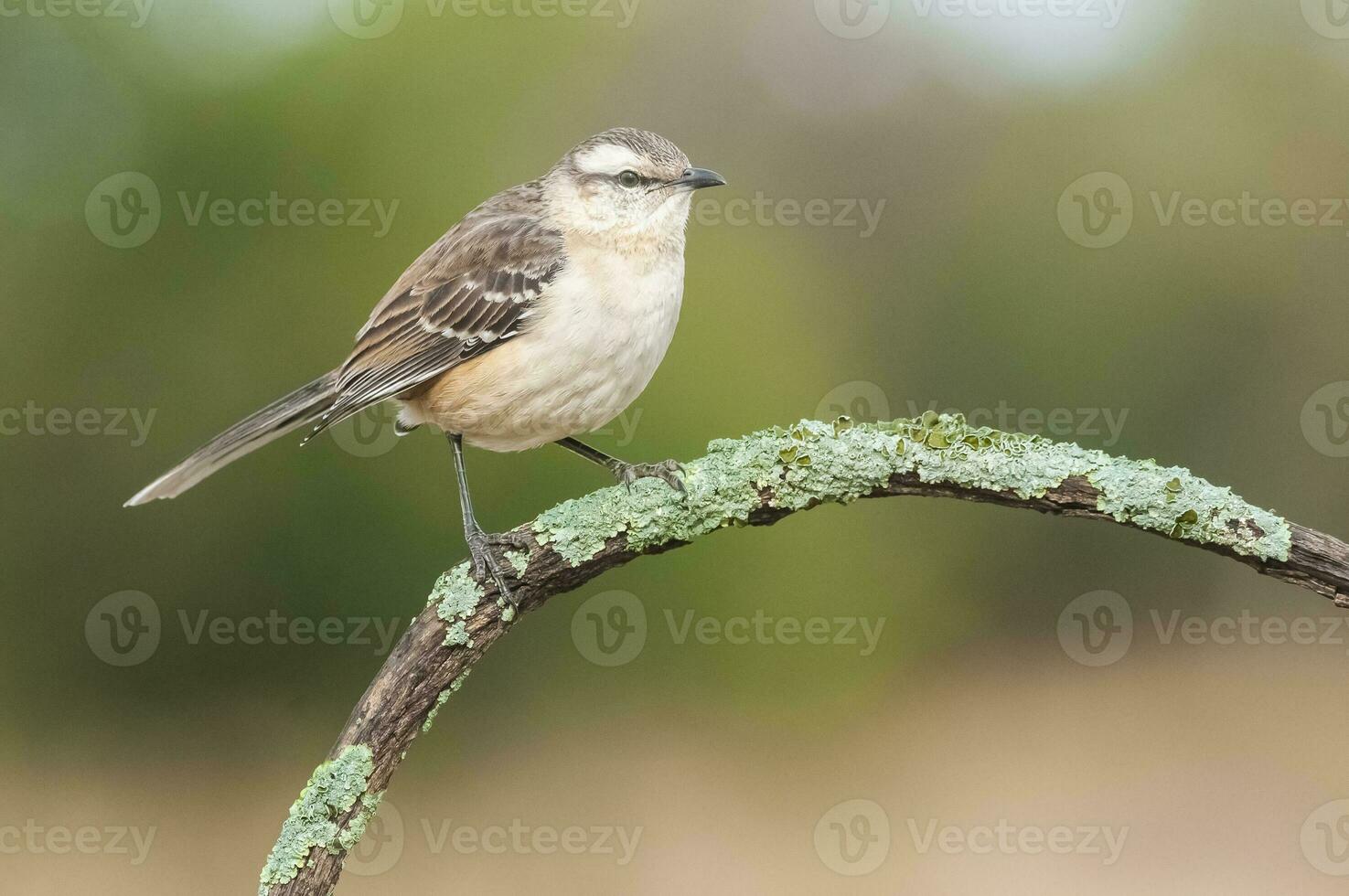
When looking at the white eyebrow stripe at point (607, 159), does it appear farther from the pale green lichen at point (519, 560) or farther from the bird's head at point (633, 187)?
the pale green lichen at point (519, 560)

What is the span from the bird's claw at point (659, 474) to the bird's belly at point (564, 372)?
19 cm

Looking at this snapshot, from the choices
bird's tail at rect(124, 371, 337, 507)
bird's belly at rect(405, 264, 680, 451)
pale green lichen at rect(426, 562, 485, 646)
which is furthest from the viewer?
bird's tail at rect(124, 371, 337, 507)

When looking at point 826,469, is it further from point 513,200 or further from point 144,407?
point 144,407

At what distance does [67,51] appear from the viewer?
16.0 feet

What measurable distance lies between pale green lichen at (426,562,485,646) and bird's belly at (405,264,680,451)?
0.57 meters

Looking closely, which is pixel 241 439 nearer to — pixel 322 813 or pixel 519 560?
pixel 519 560

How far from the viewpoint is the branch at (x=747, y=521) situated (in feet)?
8.77

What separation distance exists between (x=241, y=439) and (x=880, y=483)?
1910 mm

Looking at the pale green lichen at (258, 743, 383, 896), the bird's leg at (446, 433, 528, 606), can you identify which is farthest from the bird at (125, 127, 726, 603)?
the pale green lichen at (258, 743, 383, 896)

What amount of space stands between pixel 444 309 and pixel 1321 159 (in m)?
4.80

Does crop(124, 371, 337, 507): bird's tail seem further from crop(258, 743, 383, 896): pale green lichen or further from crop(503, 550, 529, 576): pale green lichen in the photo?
crop(258, 743, 383, 896): pale green lichen

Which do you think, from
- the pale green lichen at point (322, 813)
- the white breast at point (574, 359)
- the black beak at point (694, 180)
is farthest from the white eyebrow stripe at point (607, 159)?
the pale green lichen at point (322, 813)

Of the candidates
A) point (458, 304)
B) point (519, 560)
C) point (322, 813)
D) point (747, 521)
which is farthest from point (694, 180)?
point (322, 813)

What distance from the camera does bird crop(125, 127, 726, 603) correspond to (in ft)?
10.7
